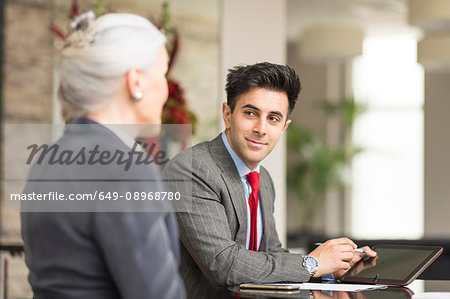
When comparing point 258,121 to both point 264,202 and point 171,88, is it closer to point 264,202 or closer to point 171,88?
point 264,202

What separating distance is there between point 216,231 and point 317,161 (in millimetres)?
8540

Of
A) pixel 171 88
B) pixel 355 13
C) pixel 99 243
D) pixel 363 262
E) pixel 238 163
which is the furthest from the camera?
pixel 355 13

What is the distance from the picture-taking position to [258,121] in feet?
7.84

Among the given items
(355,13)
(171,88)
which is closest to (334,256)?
(171,88)

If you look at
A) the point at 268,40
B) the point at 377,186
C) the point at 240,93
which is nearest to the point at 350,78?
the point at 377,186

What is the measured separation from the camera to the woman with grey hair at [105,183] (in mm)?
1272

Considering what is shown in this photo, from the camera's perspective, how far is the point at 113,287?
134 centimetres

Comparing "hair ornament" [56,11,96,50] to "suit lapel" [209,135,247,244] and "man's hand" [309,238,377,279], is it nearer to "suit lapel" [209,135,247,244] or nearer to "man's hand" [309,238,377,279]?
"suit lapel" [209,135,247,244]

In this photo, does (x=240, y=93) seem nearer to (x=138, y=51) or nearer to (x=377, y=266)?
(x=377, y=266)

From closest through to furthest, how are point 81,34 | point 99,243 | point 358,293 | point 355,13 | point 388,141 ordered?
1. point 99,243
2. point 81,34
3. point 358,293
4. point 355,13
5. point 388,141

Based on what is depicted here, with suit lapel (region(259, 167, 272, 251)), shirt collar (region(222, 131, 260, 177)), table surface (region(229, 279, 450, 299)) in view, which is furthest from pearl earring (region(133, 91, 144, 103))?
suit lapel (region(259, 167, 272, 251))

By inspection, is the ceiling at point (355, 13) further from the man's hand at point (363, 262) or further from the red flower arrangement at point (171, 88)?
the man's hand at point (363, 262)

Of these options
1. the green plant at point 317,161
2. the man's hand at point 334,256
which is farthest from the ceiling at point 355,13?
the man's hand at point 334,256

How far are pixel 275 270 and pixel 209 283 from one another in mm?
291
